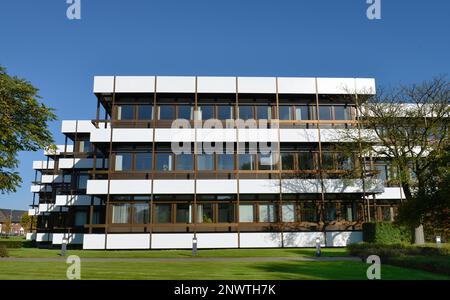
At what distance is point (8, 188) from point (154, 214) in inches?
411

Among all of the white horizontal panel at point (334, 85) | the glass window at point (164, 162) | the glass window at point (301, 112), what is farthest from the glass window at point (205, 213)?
the white horizontal panel at point (334, 85)

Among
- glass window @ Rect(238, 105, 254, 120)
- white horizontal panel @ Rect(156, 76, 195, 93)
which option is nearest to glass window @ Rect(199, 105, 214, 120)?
white horizontal panel @ Rect(156, 76, 195, 93)

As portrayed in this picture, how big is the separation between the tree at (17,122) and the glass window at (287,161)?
17.4m

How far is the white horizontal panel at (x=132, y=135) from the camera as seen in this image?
1321 inches

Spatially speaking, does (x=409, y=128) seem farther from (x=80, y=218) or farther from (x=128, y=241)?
(x=80, y=218)

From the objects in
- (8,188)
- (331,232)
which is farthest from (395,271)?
(8,188)

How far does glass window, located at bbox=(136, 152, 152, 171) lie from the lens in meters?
34.0

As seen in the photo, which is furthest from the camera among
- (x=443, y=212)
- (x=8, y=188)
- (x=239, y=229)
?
(x=239, y=229)

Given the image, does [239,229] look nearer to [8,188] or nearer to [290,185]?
[290,185]

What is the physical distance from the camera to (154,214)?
1318 inches

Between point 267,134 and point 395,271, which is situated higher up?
point 267,134

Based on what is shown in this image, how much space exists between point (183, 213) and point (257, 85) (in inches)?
462

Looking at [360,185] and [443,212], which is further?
[360,185]

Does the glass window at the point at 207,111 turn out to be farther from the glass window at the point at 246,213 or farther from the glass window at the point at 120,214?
the glass window at the point at 120,214
